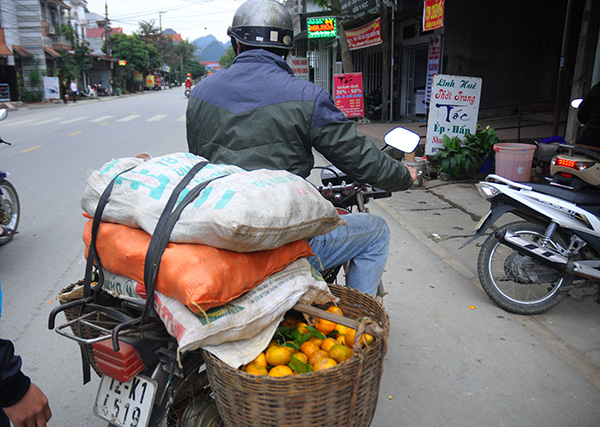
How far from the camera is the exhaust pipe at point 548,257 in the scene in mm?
3426

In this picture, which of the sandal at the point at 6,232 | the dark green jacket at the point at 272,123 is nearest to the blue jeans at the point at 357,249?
the dark green jacket at the point at 272,123

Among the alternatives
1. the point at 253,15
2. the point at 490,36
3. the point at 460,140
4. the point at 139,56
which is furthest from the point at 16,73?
the point at 253,15

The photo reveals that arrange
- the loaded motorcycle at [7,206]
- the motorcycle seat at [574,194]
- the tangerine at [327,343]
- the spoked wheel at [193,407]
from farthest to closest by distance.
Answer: the loaded motorcycle at [7,206] < the motorcycle seat at [574,194] < the spoked wheel at [193,407] < the tangerine at [327,343]

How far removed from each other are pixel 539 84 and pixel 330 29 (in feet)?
20.2

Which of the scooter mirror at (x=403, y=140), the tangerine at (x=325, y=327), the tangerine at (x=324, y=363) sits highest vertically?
the scooter mirror at (x=403, y=140)

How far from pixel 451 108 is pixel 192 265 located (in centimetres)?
722

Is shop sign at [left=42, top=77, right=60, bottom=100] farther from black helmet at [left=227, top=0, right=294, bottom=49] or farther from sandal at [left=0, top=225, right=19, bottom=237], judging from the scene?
black helmet at [left=227, top=0, right=294, bottom=49]

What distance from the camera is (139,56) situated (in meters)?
54.8

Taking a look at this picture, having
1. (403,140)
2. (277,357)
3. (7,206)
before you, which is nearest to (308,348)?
(277,357)

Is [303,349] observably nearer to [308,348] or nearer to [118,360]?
[308,348]

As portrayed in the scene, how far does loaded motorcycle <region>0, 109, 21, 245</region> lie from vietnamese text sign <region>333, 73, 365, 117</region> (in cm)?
752

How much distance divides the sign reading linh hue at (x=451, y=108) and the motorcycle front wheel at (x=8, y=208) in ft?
20.0

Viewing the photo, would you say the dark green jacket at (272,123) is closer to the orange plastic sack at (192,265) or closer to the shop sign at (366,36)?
the orange plastic sack at (192,265)

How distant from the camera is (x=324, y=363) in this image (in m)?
1.63
